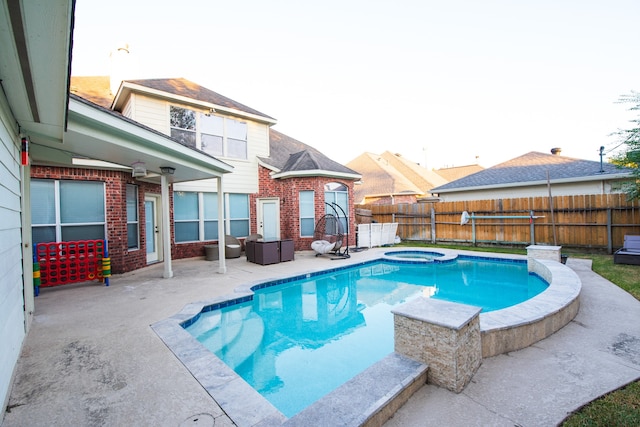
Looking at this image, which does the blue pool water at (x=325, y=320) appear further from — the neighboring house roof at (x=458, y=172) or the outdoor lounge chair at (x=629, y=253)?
the neighboring house roof at (x=458, y=172)

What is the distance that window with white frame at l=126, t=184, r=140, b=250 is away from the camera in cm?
788

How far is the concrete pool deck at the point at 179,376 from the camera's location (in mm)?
2207

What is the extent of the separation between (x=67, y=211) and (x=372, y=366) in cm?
766

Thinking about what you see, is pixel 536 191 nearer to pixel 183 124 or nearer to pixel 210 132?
pixel 210 132

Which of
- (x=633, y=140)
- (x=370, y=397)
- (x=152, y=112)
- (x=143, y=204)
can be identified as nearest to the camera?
(x=370, y=397)

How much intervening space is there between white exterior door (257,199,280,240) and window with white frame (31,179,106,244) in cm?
535

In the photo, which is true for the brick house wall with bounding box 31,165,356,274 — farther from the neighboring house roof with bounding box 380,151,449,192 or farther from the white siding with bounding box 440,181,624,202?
the neighboring house roof with bounding box 380,151,449,192

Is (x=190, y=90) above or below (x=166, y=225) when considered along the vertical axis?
above

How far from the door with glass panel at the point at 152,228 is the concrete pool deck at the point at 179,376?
13.4 feet

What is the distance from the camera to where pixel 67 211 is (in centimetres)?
674

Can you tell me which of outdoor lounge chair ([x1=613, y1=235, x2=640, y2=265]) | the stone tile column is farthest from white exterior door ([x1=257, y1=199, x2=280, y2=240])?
outdoor lounge chair ([x1=613, y1=235, x2=640, y2=265])

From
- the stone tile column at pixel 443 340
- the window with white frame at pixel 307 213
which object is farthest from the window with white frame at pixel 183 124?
the stone tile column at pixel 443 340

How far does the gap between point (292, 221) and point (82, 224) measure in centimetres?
639

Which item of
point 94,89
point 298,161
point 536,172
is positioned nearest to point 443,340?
point 298,161
